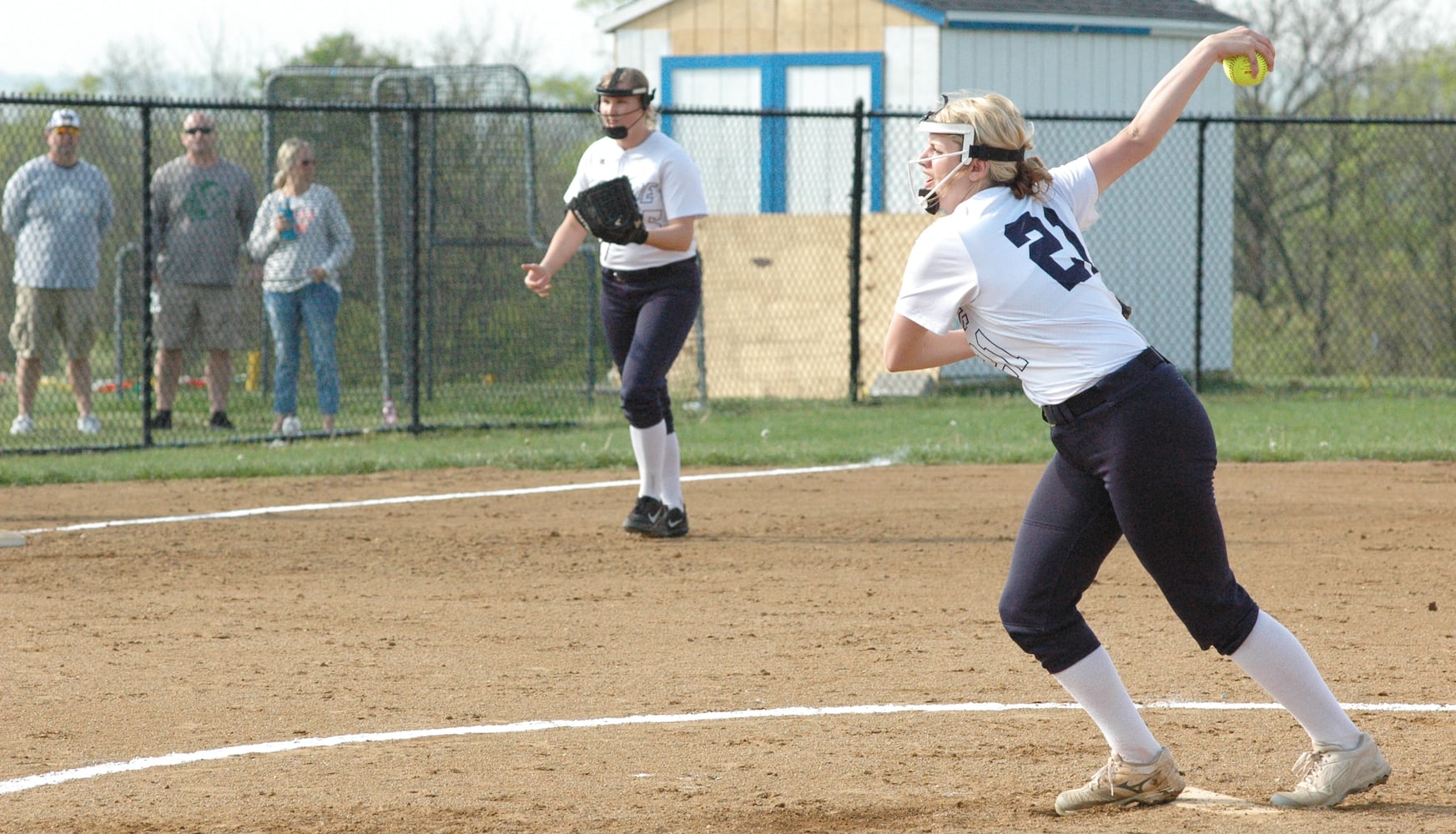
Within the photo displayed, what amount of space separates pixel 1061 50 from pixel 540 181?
559 cm

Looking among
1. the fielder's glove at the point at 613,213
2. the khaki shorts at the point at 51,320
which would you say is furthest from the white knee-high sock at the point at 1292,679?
the khaki shorts at the point at 51,320

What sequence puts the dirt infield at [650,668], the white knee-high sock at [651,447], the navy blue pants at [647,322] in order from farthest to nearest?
the white knee-high sock at [651,447] < the navy blue pants at [647,322] < the dirt infield at [650,668]

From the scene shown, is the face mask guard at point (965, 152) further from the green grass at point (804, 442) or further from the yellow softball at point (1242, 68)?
the green grass at point (804, 442)

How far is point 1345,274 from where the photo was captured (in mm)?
26906

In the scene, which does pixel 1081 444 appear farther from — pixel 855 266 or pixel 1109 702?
pixel 855 266

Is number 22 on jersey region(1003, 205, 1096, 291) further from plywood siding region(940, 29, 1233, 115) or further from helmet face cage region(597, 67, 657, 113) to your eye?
plywood siding region(940, 29, 1233, 115)

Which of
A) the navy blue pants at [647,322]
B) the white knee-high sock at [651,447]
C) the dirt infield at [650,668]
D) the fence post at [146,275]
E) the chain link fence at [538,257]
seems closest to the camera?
the dirt infield at [650,668]

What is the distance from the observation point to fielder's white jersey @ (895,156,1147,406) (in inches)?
167

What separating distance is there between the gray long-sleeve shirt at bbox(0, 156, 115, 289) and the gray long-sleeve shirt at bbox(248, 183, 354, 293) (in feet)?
4.03

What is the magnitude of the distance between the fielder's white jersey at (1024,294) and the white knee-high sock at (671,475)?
14.8ft

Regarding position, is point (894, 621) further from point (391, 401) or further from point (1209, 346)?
point (1209, 346)

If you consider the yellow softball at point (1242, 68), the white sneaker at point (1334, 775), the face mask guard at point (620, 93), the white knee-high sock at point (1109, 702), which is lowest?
the white sneaker at point (1334, 775)

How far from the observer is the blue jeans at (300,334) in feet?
43.3

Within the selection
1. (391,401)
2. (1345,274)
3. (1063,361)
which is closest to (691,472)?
(391,401)
